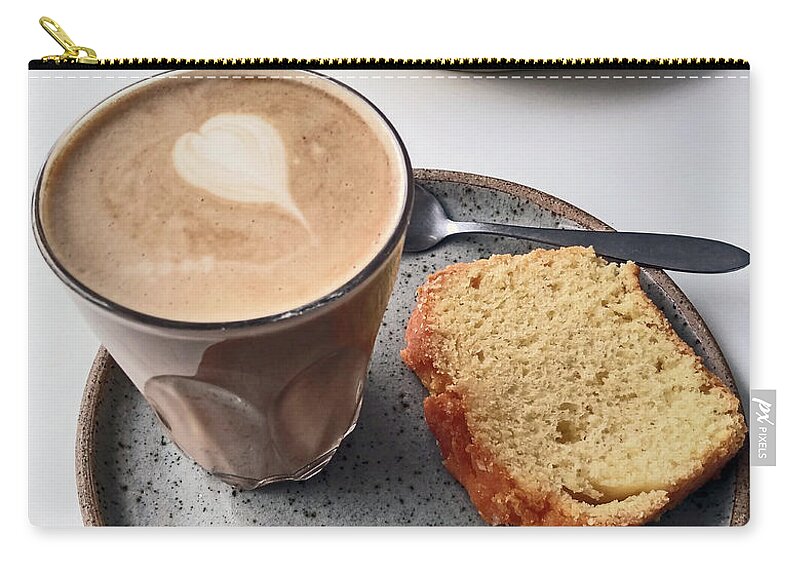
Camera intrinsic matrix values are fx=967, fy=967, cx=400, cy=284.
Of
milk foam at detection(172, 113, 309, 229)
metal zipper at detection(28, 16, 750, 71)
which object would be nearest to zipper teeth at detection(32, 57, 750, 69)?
metal zipper at detection(28, 16, 750, 71)

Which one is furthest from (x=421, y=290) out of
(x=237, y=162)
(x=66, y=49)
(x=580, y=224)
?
(x=66, y=49)

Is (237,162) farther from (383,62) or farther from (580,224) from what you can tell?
(580,224)

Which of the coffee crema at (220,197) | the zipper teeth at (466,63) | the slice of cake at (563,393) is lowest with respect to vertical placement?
the slice of cake at (563,393)

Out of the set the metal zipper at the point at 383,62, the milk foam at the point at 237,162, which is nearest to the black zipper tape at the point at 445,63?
the metal zipper at the point at 383,62

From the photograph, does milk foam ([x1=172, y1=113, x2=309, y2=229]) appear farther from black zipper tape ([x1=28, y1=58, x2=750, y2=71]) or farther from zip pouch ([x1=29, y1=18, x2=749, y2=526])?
black zipper tape ([x1=28, y1=58, x2=750, y2=71])

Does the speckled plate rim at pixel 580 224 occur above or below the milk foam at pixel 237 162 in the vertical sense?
below

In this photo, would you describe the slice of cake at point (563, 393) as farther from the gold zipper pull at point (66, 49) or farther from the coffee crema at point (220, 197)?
the gold zipper pull at point (66, 49)
